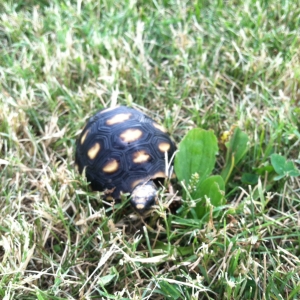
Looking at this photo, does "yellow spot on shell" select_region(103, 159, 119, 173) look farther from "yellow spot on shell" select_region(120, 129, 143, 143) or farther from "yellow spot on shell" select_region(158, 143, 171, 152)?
"yellow spot on shell" select_region(158, 143, 171, 152)

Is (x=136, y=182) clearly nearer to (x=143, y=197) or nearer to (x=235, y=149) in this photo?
(x=143, y=197)

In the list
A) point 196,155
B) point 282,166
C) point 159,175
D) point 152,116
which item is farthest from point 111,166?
point 282,166

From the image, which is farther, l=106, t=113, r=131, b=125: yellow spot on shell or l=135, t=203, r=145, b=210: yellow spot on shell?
l=106, t=113, r=131, b=125: yellow spot on shell

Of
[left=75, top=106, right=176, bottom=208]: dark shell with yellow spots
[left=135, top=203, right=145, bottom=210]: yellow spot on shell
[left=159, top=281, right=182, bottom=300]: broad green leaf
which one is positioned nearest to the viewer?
[left=159, top=281, right=182, bottom=300]: broad green leaf

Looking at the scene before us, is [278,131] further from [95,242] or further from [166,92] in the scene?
[95,242]

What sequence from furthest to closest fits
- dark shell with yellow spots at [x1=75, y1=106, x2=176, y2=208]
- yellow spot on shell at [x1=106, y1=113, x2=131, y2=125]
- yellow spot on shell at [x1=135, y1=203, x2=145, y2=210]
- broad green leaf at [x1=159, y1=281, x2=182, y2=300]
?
yellow spot on shell at [x1=106, y1=113, x2=131, y2=125]
dark shell with yellow spots at [x1=75, y1=106, x2=176, y2=208]
yellow spot on shell at [x1=135, y1=203, x2=145, y2=210]
broad green leaf at [x1=159, y1=281, x2=182, y2=300]

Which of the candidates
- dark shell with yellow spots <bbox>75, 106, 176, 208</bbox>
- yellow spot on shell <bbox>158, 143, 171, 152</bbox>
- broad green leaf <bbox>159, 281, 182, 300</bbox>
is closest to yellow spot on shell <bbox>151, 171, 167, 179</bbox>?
dark shell with yellow spots <bbox>75, 106, 176, 208</bbox>

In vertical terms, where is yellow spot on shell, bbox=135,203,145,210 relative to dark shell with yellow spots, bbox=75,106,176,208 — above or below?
below
